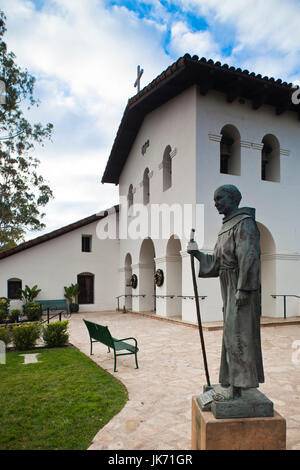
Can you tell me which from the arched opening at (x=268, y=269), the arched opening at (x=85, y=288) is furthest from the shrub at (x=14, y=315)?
the arched opening at (x=268, y=269)

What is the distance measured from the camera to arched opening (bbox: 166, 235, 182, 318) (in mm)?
12797

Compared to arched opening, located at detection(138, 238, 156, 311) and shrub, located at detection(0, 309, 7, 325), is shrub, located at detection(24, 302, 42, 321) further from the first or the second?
arched opening, located at detection(138, 238, 156, 311)

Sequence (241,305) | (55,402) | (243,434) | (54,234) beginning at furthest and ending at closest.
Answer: (54,234)
(55,402)
(241,305)
(243,434)

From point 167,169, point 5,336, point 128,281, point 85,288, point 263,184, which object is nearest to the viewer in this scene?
point 5,336

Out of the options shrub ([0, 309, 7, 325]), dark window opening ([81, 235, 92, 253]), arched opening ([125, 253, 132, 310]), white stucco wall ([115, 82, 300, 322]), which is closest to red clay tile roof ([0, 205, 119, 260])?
dark window opening ([81, 235, 92, 253])

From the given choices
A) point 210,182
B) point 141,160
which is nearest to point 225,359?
point 210,182

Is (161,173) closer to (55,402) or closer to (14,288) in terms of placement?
(14,288)

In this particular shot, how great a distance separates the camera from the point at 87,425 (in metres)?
3.74

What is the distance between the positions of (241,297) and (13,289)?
1602cm

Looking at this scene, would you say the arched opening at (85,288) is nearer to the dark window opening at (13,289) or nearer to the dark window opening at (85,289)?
the dark window opening at (85,289)

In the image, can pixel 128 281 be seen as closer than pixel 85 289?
Yes

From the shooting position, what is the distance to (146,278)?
52.3ft

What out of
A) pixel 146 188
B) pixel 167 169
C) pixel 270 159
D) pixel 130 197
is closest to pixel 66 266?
pixel 130 197
